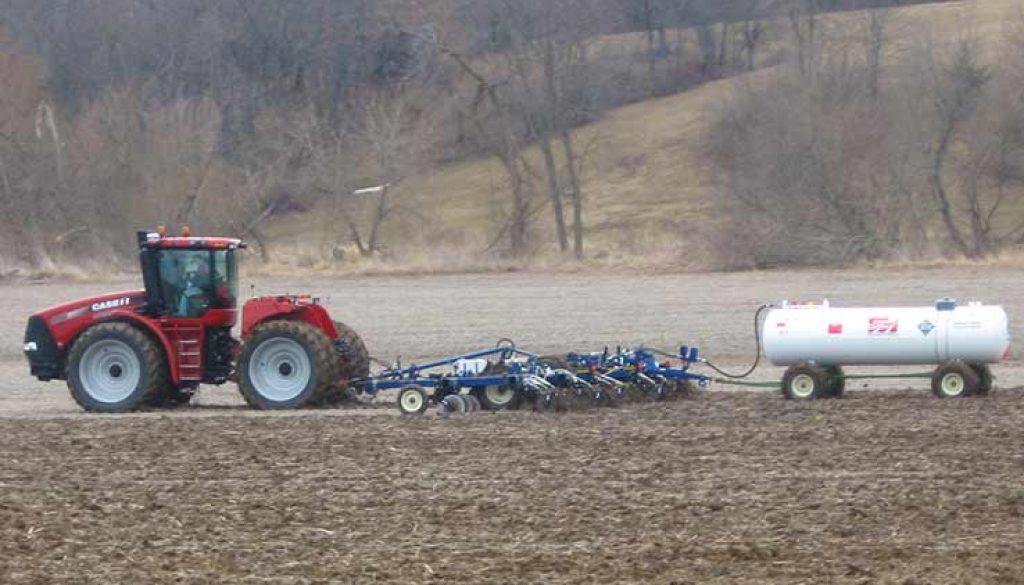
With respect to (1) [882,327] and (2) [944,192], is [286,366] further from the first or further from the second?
(2) [944,192]

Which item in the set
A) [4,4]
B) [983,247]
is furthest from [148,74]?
[983,247]

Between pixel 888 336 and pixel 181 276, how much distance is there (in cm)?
700

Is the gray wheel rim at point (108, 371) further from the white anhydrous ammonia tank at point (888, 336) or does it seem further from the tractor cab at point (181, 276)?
the white anhydrous ammonia tank at point (888, 336)

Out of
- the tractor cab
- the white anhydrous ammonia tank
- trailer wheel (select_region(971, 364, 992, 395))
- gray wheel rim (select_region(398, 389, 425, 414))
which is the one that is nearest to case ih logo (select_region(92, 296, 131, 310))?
the tractor cab

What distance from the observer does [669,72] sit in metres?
63.4

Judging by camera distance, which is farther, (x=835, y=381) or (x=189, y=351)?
(x=189, y=351)

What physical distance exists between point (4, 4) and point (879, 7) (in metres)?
31.7

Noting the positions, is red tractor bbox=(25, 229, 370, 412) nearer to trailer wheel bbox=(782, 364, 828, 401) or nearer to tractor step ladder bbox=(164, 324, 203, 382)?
tractor step ladder bbox=(164, 324, 203, 382)

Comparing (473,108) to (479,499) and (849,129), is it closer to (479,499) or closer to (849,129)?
(849,129)

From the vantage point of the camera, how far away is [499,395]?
1634 centimetres

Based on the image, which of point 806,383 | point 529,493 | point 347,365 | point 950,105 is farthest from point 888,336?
point 950,105

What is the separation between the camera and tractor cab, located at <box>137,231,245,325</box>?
57.1ft

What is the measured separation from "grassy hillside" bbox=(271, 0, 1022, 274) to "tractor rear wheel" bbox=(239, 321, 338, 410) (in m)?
18.7

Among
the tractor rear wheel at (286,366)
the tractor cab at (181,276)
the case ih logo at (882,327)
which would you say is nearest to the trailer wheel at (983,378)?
the case ih logo at (882,327)
